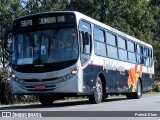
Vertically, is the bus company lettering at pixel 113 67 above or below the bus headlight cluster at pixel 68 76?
above

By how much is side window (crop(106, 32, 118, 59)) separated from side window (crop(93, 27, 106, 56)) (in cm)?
66

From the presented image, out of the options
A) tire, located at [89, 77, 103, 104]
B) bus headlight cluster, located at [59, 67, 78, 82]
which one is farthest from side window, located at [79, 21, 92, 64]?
tire, located at [89, 77, 103, 104]

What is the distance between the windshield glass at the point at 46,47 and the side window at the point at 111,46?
3892mm

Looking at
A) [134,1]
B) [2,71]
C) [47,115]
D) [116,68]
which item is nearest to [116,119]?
[47,115]

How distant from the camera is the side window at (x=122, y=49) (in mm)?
21047

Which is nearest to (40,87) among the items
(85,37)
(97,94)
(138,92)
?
(85,37)

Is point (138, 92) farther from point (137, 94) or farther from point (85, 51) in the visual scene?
point (85, 51)

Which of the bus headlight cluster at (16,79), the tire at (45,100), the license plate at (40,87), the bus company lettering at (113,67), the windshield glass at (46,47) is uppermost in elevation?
the windshield glass at (46,47)

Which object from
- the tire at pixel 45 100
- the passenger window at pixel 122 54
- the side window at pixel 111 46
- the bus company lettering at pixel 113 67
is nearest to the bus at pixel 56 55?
the tire at pixel 45 100

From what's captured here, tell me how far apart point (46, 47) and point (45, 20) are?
1.12m

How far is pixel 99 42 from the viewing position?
1789 centimetres

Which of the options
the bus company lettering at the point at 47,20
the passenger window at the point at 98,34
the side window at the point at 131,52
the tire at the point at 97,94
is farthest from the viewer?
the side window at the point at 131,52

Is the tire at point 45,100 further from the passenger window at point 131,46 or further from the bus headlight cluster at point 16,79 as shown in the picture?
the passenger window at point 131,46

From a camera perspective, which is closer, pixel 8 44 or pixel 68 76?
pixel 68 76
